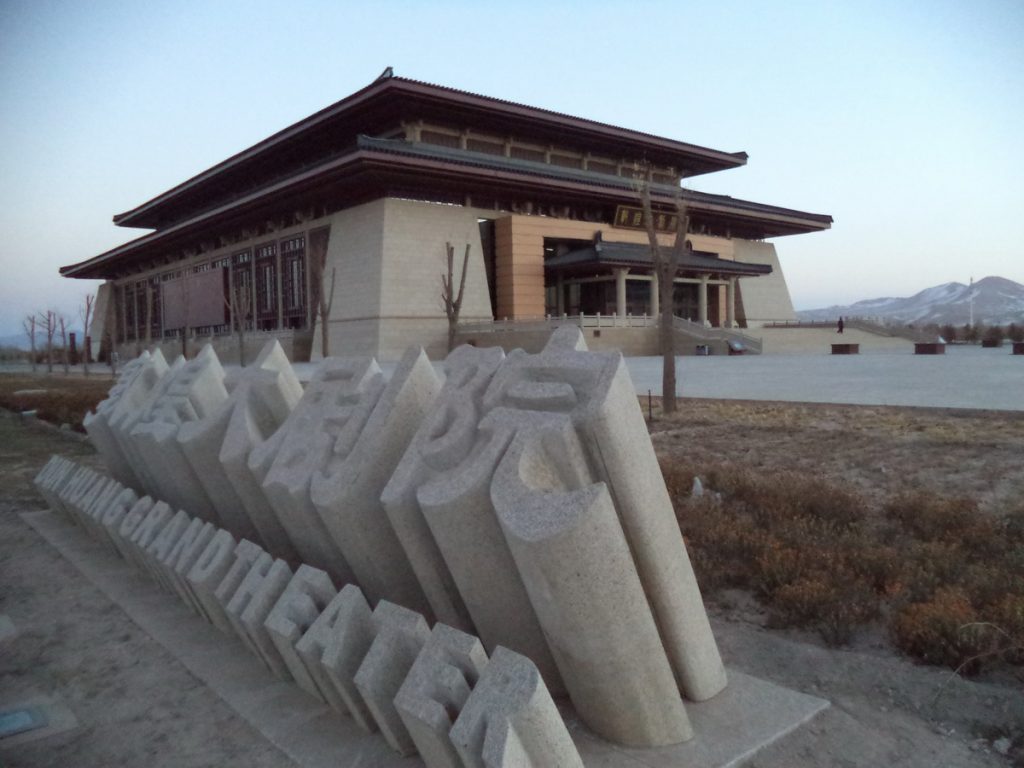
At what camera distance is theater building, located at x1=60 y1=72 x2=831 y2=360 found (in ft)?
92.3

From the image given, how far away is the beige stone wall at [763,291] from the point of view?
138ft

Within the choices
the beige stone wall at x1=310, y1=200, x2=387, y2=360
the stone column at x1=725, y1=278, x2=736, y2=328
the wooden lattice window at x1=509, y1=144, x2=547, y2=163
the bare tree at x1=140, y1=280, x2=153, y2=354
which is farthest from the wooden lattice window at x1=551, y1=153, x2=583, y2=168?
the bare tree at x1=140, y1=280, x2=153, y2=354

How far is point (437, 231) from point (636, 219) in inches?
387

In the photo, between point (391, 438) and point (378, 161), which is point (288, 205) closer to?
point (378, 161)

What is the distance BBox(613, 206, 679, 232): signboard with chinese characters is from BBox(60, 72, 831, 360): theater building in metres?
0.10

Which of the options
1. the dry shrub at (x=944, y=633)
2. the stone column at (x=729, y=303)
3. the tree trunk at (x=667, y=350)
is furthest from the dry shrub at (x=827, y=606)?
the stone column at (x=729, y=303)

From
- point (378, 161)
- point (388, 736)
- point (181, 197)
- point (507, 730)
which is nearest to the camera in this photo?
point (507, 730)

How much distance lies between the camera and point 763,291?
4328 cm

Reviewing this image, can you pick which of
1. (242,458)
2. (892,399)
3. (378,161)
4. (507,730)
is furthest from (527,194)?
(507,730)

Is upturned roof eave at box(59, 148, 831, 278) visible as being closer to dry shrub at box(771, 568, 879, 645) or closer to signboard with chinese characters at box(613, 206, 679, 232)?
signboard with chinese characters at box(613, 206, 679, 232)

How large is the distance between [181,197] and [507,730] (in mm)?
45722

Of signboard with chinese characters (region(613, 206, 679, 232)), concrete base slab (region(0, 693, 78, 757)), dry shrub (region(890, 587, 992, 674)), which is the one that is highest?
signboard with chinese characters (region(613, 206, 679, 232))

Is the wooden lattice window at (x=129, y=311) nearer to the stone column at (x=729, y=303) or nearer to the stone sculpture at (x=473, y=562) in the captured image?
the stone column at (x=729, y=303)

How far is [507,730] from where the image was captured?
6.84 ft
